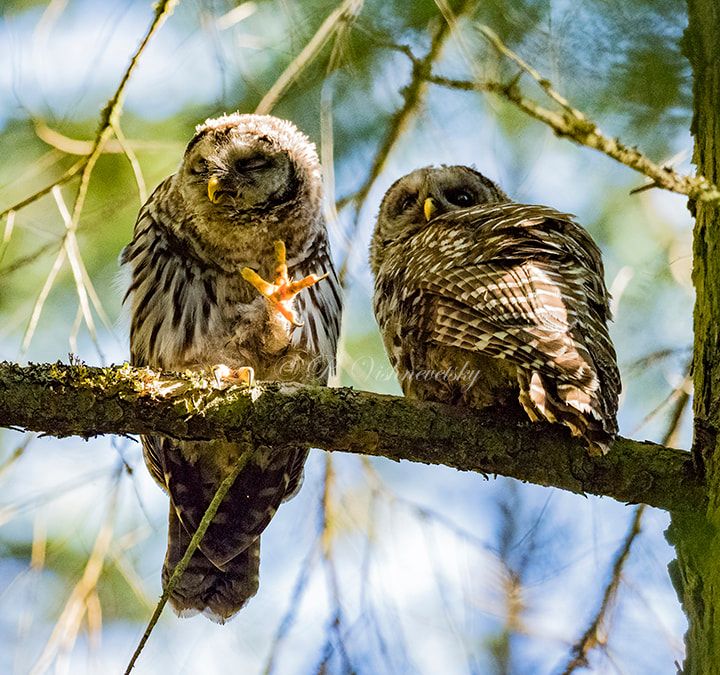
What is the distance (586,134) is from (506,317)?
75 cm

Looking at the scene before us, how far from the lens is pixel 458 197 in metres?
4.57

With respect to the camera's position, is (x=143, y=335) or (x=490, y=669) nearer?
(x=490, y=669)

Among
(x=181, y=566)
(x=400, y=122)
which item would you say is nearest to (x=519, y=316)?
(x=181, y=566)

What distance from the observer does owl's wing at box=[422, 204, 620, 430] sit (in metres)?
2.84

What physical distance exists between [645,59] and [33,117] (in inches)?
87.6

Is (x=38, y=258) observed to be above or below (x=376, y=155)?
below

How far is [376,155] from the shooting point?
159 inches

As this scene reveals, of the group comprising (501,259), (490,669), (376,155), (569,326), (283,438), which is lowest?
(490,669)

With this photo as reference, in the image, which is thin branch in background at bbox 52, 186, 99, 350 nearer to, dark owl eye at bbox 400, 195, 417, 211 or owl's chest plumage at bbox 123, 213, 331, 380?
owl's chest plumage at bbox 123, 213, 331, 380

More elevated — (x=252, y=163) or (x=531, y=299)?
(x=252, y=163)

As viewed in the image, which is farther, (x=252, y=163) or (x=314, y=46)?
(x=252, y=163)

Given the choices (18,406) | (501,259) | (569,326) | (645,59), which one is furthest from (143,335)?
(645,59)

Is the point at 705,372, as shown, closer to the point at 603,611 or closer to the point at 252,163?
the point at 603,611

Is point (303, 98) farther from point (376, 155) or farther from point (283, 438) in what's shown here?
point (283, 438)
